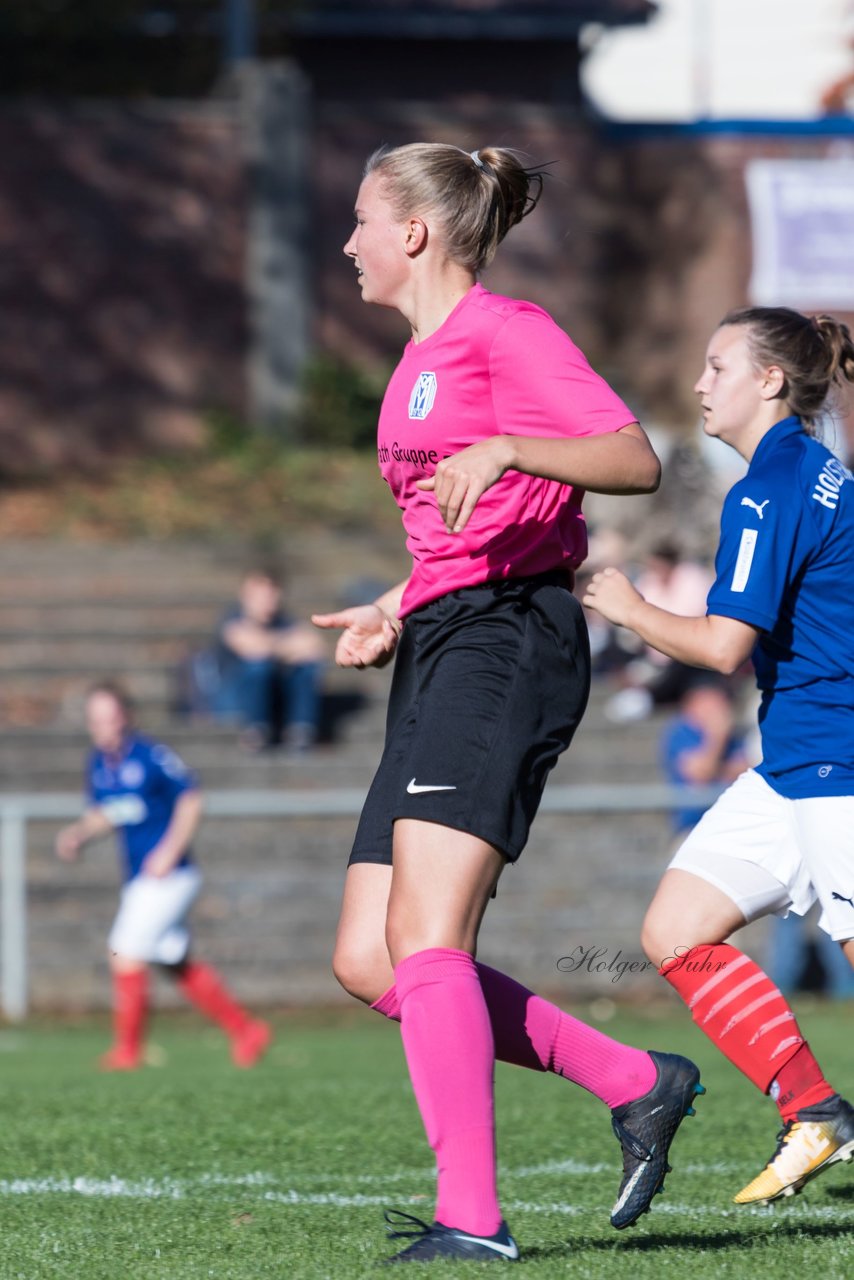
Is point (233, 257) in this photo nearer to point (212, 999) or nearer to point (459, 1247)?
point (212, 999)

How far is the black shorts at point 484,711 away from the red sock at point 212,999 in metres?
6.27

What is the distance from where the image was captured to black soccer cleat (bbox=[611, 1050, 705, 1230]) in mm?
4047

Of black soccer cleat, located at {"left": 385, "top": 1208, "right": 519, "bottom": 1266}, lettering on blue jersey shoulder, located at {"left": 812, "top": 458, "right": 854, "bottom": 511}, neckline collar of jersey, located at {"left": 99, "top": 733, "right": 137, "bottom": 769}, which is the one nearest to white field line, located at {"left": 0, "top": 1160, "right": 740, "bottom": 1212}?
black soccer cleat, located at {"left": 385, "top": 1208, "right": 519, "bottom": 1266}

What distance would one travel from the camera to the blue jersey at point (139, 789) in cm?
1041

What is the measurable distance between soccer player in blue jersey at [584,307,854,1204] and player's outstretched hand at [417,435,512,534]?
633 millimetres

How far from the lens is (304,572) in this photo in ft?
58.5

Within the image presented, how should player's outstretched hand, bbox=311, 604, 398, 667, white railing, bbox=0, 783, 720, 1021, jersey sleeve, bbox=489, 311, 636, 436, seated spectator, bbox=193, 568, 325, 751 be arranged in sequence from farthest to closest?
seated spectator, bbox=193, 568, 325, 751 → white railing, bbox=0, 783, 720, 1021 → player's outstretched hand, bbox=311, 604, 398, 667 → jersey sleeve, bbox=489, 311, 636, 436

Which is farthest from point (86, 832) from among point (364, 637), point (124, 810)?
point (364, 637)

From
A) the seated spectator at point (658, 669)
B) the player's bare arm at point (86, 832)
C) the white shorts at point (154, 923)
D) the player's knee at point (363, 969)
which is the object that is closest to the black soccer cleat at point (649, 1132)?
the player's knee at point (363, 969)

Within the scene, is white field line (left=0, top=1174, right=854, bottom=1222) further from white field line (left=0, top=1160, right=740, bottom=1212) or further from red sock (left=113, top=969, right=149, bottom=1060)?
red sock (left=113, top=969, right=149, bottom=1060)

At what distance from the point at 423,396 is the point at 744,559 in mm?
752

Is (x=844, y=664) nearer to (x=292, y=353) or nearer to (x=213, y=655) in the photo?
(x=213, y=655)

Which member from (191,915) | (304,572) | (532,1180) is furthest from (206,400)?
(532,1180)

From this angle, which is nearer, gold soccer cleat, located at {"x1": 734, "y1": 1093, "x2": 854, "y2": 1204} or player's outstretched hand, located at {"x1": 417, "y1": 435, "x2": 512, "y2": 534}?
player's outstretched hand, located at {"x1": 417, "y1": 435, "x2": 512, "y2": 534}
